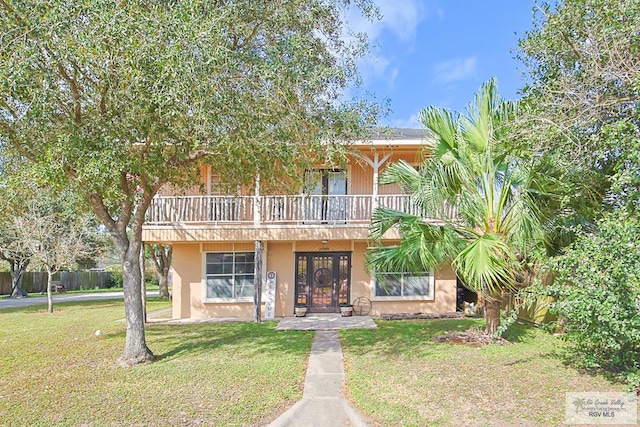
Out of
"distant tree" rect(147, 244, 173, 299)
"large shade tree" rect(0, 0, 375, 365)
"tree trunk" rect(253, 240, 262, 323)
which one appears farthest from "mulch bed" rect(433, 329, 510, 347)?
"distant tree" rect(147, 244, 173, 299)

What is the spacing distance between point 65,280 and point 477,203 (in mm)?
35689

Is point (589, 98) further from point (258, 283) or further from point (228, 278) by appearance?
point (228, 278)

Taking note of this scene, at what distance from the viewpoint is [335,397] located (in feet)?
18.5

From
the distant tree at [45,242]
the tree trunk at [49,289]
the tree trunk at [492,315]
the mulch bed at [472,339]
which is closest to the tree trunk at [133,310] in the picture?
the mulch bed at [472,339]

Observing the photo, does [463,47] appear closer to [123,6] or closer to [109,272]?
[123,6]

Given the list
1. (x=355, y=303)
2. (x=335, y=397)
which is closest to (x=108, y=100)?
(x=335, y=397)

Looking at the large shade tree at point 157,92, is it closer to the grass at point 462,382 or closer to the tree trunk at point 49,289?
the grass at point 462,382

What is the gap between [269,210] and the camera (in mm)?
12453

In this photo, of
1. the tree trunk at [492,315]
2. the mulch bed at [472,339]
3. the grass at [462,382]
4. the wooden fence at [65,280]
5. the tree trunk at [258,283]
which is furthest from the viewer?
the wooden fence at [65,280]

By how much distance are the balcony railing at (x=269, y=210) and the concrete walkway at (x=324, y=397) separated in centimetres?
427

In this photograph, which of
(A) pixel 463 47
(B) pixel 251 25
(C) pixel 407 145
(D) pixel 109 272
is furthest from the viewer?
(D) pixel 109 272

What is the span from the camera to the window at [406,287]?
513 inches

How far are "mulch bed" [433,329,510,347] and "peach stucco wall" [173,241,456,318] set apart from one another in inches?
159

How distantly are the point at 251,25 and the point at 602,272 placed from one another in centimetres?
662
